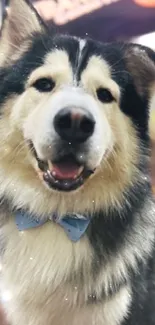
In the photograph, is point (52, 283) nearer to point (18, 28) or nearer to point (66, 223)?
point (66, 223)

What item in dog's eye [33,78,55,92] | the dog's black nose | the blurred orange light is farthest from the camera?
the blurred orange light

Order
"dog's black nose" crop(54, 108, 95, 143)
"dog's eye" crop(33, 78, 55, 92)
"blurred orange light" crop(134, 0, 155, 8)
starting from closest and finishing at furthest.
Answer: "dog's black nose" crop(54, 108, 95, 143) → "dog's eye" crop(33, 78, 55, 92) → "blurred orange light" crop(134, 0, 155, 8)

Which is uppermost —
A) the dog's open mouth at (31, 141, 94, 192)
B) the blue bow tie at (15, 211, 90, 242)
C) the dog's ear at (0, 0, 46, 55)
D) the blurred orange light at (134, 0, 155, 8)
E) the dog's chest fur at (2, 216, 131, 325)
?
the dog's ear at (0, 0, 46, 55)

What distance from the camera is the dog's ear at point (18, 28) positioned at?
1.26 m

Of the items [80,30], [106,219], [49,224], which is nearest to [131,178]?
[106,219]

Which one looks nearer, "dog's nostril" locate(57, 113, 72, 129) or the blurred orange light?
"dog's nostril" locate(57, 113, 72, 129)

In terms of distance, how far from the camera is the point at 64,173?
3.73ft

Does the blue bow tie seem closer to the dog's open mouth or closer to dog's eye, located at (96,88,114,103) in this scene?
the dog's open mouth

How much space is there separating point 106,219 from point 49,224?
14cm

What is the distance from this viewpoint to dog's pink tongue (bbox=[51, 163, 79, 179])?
3.70 ft

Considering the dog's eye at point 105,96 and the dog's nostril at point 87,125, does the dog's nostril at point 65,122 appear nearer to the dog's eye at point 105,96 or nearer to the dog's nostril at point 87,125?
the dog's nostril at point 87,125

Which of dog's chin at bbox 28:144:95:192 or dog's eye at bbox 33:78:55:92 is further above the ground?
dog's eye at bbox 33:78:55:92

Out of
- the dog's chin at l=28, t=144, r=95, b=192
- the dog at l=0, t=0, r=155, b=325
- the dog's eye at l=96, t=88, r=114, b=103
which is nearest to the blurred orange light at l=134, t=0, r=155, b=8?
the dog at l=0, t=0, r=155, b=325

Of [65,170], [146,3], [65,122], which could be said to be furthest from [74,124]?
[146,3]
